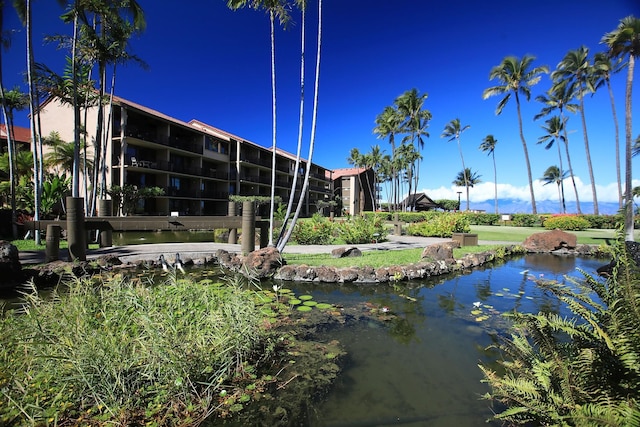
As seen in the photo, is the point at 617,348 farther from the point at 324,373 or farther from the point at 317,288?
the point at 317,288

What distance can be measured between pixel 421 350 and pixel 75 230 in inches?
380

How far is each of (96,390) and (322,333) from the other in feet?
10.0

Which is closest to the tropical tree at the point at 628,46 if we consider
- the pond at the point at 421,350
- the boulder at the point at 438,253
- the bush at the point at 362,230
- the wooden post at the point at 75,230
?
the boulder at the point at 438,253

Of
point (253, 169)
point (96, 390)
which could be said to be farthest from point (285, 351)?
point (253, 169)

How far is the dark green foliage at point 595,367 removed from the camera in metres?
1.64

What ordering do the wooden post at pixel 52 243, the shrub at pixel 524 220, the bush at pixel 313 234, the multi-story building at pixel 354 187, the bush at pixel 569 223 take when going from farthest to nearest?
the multi-story building at pixel 354 187
the shrub at pixel 524 220
the bush at pixel 569 223
the bush at pixel 313 234
the wooden post at pixel 52 243

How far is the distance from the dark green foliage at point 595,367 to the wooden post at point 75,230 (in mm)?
10512

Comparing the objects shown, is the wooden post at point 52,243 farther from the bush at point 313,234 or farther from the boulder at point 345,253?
the bush at point 313,234

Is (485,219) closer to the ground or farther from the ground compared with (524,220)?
farther from the ground

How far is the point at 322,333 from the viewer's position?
4.87 meters

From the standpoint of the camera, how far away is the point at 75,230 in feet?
27.9

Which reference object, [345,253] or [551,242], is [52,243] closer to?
[345,253]

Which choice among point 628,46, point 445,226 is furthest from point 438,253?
point 628,46

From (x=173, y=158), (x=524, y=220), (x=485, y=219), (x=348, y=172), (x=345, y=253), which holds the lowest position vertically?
(x=345, y=253)
